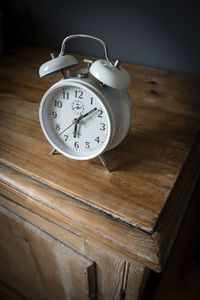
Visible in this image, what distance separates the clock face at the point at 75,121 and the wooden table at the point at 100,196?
56mm

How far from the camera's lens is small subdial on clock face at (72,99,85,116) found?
52 centimetres

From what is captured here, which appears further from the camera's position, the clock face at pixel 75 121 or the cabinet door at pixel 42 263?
the cabinet door at pixel 42 263

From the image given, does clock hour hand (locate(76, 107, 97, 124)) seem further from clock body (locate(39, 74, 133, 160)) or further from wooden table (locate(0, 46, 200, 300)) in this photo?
wooden table (locate(0, 46, 200, 300))

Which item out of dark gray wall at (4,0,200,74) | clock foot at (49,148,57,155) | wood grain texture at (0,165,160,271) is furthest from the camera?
dark gray wall at (4,0,200,74)

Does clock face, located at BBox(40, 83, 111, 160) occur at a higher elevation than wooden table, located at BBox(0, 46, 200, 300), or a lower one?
higher

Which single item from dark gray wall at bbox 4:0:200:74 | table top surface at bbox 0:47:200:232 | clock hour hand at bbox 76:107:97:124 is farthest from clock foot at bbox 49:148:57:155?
dark gray wall at bbox 4:0:200:74

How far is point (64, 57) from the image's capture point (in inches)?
19.8

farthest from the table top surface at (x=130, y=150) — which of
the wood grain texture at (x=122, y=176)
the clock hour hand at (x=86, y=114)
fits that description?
the clock hour hand at (x=86, y=114)

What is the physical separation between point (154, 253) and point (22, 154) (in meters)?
0.38

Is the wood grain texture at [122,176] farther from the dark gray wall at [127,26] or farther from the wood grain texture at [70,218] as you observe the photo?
the dark gray wall at [127,26]

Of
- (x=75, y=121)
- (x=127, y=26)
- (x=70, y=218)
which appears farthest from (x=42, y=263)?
(x=127, y=26)

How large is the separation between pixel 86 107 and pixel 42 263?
21.9 inches

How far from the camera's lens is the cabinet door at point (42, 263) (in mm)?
671

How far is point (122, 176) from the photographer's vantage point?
1.85 feet
